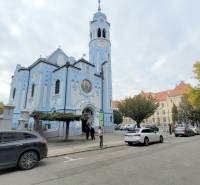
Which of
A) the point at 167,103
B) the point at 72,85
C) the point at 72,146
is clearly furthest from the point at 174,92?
the point at 72,146

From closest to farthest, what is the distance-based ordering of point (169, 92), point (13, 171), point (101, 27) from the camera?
point (13, 171) → point (101, 27) → point (169, 92)

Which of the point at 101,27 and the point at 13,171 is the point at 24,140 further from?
the point at 101,27

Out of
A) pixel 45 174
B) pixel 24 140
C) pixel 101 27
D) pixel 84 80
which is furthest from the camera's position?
pixel 101 27

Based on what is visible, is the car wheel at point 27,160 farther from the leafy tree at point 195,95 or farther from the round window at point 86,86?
the leafy tree at point 195,95

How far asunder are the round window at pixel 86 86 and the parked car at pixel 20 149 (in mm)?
20292

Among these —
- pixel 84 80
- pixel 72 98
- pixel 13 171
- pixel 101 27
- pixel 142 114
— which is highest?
pixel 101 27

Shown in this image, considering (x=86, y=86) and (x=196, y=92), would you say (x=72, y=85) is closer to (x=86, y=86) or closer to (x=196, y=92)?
(x=86, y=86)

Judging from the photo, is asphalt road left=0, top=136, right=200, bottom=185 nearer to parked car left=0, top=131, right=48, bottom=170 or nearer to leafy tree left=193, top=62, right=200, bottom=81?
parked car left=0, top=131, right=48, bottom=170

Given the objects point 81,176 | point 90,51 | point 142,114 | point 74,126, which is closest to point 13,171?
point 81,176

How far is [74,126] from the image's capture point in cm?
2506

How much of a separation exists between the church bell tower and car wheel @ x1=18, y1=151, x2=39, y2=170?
77.9 ft

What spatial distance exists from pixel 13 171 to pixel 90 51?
30983 mm

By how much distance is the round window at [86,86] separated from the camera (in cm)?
2842

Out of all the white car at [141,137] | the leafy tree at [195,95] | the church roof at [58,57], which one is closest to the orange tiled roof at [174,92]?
the leafy tree at [195,95]
